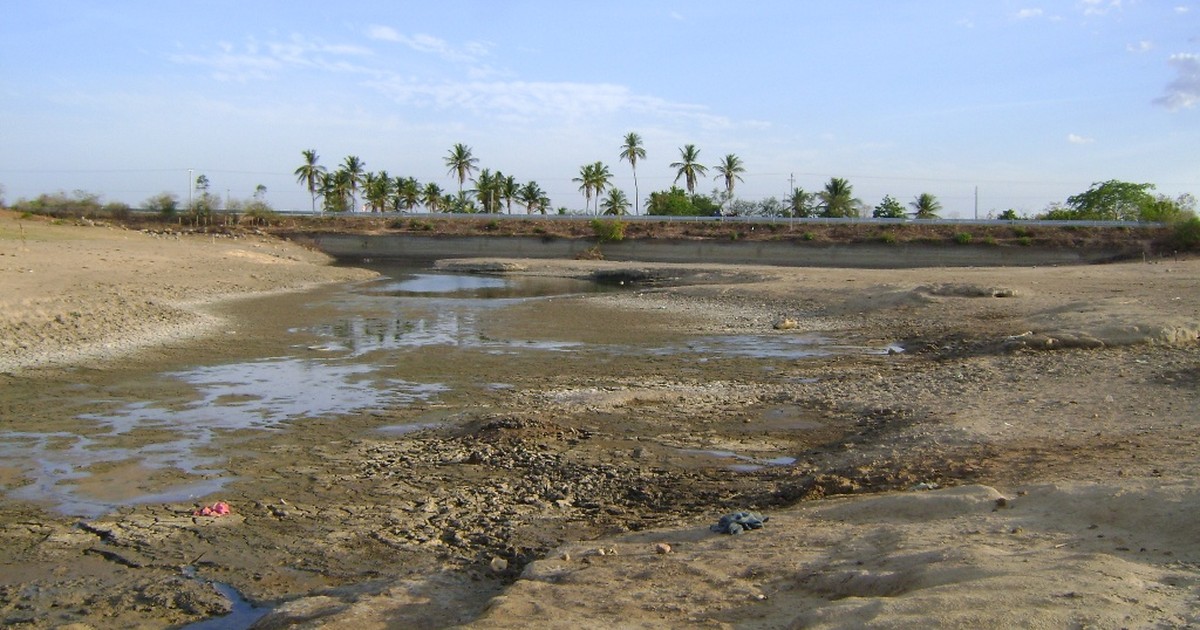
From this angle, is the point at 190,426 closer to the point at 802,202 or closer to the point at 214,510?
the point at 214,510

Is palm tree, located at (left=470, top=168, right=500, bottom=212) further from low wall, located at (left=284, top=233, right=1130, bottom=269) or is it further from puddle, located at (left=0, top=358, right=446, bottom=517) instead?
puddle, located at (left=0, top=358, right=446, bottom=517)

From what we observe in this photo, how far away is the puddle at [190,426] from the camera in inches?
339

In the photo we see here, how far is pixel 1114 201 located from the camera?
84750 mm

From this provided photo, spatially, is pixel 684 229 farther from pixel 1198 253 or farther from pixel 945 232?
pixel 1198 253

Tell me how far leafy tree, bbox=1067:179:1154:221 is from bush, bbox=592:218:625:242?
129 ft

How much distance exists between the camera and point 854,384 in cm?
1365

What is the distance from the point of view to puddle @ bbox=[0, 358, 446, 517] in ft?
28.2

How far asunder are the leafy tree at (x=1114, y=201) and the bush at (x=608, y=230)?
3929cm

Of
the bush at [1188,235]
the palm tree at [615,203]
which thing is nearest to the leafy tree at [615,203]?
the palm tree at [615,203]

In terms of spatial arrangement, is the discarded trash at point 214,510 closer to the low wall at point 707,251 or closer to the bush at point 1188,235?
the bush at point 1188,235

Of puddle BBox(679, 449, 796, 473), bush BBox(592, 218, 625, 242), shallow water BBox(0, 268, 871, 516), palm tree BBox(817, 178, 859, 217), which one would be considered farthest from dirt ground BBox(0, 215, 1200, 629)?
palm tree BBox(817, 178, 859, 217)

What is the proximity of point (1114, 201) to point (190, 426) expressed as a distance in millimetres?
91358

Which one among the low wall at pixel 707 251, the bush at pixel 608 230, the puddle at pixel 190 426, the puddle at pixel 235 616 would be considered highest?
the bush at pixel 608 230

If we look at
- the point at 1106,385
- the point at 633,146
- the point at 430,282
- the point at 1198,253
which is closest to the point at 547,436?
the point at 1106,385
